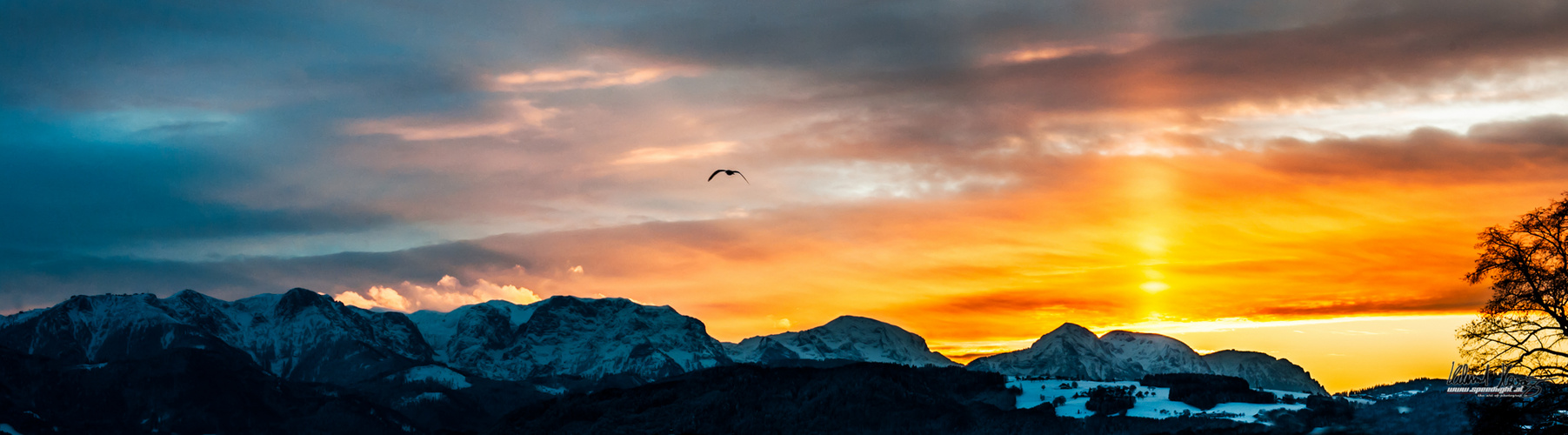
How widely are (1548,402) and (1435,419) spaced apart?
2848 inches

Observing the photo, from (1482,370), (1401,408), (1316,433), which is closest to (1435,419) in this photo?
(1401,408)

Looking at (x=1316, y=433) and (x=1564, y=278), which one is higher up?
(x=1564, y=278)

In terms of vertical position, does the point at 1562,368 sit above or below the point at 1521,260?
below

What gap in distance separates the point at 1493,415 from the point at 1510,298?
535 centimetres

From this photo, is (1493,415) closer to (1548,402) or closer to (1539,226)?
(1548,402)

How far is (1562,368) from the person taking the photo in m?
46.5

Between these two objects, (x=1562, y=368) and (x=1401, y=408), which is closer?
(x=1562, y=368)

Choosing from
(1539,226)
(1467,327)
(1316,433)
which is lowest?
(1316,433)

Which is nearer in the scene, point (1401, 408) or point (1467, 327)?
point (1467, 327)

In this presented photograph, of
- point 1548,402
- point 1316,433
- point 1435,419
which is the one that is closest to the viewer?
point 1548,402

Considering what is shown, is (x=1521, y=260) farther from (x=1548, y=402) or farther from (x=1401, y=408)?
(x=1401, y=408)

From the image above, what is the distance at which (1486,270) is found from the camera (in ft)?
163

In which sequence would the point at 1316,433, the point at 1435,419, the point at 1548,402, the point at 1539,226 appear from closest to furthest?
the point at 1548,402 → the point at 1539,226 → the point at 1316,433 → the point at 1435,419

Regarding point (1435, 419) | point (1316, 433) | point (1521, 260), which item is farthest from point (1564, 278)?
point (1435, 419)
